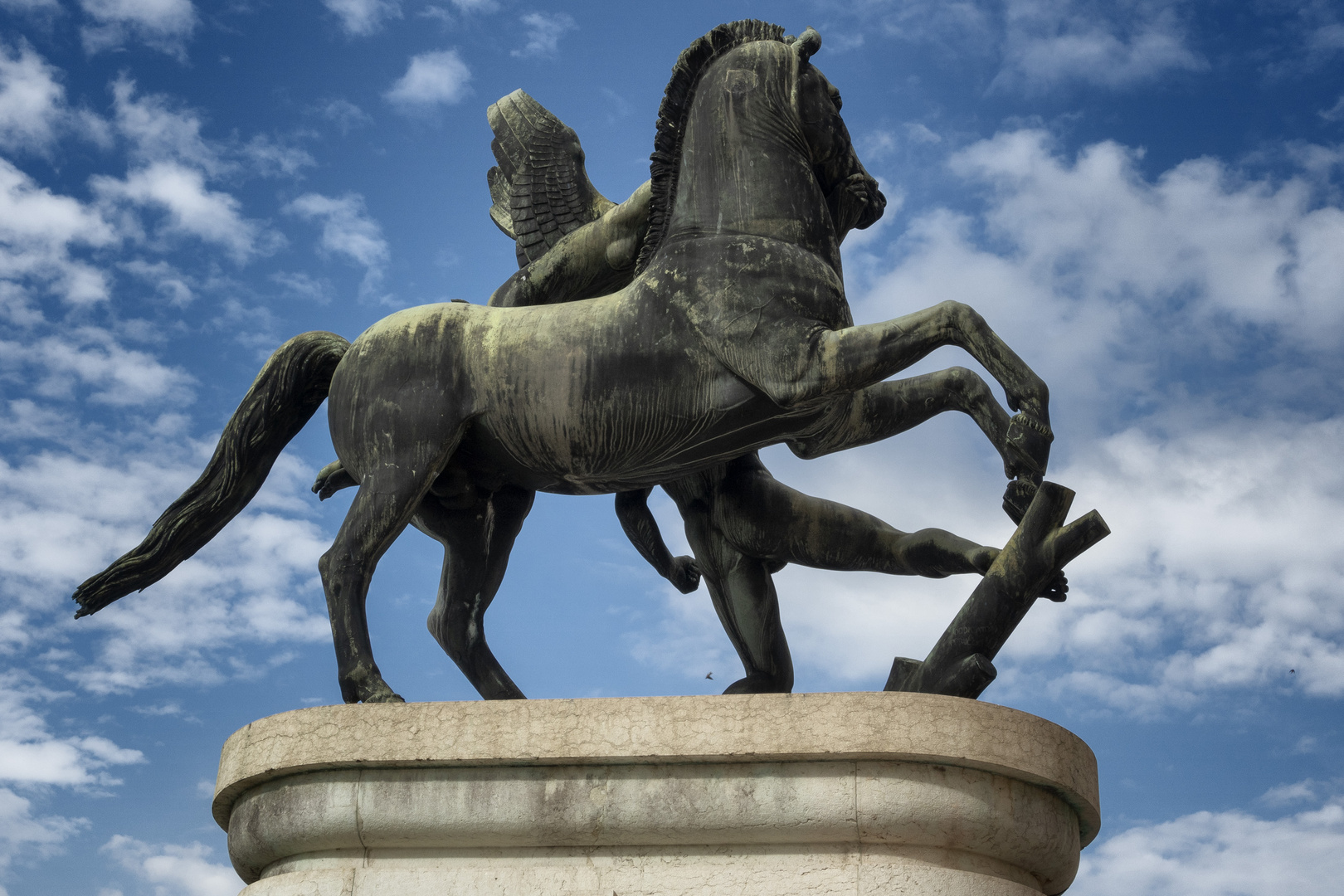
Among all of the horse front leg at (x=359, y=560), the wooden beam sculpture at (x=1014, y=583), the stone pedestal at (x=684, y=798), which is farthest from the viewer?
the horse front leg at (x=359, y=560)

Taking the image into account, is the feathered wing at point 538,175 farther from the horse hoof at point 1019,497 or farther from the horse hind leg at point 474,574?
the horse hoof at point 1019,497

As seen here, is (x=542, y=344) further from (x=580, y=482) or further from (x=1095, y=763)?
(x=1095, y=763)

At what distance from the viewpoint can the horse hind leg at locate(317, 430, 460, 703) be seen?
5.19 metres

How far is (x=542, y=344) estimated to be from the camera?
5.29 m

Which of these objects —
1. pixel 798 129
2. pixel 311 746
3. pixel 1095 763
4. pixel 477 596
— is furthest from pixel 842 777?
pixel 798 129

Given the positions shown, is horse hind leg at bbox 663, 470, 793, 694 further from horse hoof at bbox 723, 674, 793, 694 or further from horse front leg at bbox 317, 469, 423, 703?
horse front leg at bbox 317, 469, 423, 703

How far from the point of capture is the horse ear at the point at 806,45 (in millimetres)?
5613

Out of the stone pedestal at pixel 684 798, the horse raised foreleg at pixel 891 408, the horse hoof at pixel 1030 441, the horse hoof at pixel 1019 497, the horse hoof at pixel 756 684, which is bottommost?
the stone pedestal at pixel 684 798

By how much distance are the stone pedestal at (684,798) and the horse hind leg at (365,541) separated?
510 mm

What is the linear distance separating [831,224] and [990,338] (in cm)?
93

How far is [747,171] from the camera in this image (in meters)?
5.41

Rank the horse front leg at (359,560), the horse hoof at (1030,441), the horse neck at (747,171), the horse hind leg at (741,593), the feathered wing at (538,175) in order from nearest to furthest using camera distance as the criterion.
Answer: the horse hoof at (1030,441) → the horse front leg at (359,560) → the horse neck at (747,171) → the horse hind leg at (741,593) → the feathered wing at (538,175)

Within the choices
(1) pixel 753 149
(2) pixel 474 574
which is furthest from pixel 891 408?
(2) pixel 474 574

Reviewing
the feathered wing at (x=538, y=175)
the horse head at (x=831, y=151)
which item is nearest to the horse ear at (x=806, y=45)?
the horse head at (x=831, y=151)
